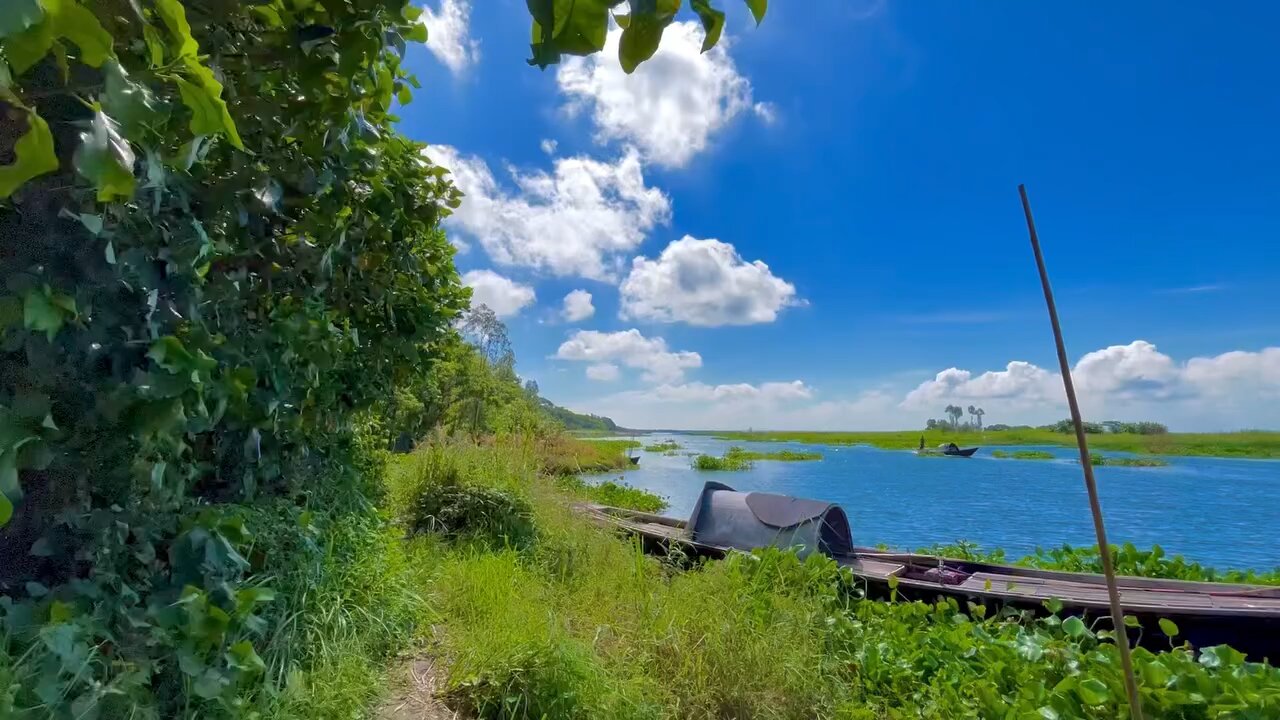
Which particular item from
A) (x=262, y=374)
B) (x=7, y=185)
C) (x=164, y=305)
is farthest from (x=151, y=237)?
(x=7, y=185)

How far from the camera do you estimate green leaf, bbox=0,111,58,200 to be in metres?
0.48

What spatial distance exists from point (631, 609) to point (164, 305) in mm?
2856

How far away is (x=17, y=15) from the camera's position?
458 mm

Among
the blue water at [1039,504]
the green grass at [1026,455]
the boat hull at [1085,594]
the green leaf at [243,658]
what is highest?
the green leaf at [243,658]

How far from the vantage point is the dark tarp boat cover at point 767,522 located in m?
5.62

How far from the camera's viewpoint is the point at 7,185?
501 mm

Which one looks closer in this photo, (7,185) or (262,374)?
(7,185)

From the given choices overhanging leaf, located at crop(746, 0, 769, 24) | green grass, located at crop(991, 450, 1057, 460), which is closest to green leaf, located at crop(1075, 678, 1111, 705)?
overhanging leaf, located at crop(746, 0, 769, 24)

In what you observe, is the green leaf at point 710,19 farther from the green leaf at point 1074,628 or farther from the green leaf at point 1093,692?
the green leaf at point 1074,628

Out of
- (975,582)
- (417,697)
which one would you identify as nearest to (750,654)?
(417,697)

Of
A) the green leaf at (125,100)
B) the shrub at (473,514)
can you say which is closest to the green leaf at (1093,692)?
the green leaf at (125,100)

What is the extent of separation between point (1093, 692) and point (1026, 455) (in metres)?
50.0

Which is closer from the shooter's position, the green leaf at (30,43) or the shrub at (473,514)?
the green leaf at (30,43)

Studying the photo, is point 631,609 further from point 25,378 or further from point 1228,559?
point 1228,559
